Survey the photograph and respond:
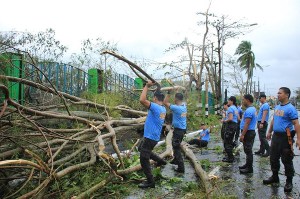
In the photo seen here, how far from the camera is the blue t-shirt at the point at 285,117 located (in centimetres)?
577

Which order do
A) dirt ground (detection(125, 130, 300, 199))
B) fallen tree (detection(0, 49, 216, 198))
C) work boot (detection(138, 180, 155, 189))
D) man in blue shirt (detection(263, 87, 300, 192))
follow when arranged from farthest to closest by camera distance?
man in blue shirt (detection(263, 87, 300, 192)) < work boot (detection(138, 180, 155, 189)) < dirt ground (detection(125, 130, 300, 199)) < fallen tree (detection(0, 49, 216, 198))

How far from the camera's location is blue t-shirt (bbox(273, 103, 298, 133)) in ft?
18.9

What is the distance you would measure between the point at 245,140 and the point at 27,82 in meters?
4.65

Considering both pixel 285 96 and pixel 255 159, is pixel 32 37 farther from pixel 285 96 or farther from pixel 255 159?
pixel 285 96

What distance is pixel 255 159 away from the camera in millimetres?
8852

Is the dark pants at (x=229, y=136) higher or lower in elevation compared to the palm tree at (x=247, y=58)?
lower

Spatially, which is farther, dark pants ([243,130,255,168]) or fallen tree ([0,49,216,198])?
dark pants ([243,130,255,168])

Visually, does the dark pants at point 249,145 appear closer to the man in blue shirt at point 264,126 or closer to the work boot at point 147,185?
the man in blue shirt at point 264,126

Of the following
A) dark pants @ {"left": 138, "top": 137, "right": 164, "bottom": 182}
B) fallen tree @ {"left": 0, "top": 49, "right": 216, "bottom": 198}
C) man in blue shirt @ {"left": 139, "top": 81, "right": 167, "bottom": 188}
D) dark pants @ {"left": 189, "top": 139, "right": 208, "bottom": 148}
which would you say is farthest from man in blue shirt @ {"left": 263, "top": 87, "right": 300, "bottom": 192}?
dark pants @ {"left": 189, "top": 139, "right": 208, "bottom": 148}

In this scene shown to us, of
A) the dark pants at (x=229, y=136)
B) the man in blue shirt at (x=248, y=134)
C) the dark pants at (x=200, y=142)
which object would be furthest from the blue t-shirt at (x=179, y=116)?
the dark pants at (x=200, y=142)

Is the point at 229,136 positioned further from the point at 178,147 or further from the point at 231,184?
the point at 231,184

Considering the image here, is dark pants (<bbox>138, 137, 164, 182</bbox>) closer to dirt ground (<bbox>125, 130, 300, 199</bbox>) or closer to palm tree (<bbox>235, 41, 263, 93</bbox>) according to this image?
dirt ground (<bbox>125, 130, 300, 199</bbox>)

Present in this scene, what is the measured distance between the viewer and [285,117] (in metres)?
5.80

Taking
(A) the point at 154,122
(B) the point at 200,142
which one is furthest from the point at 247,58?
(A) the point at 154,122
